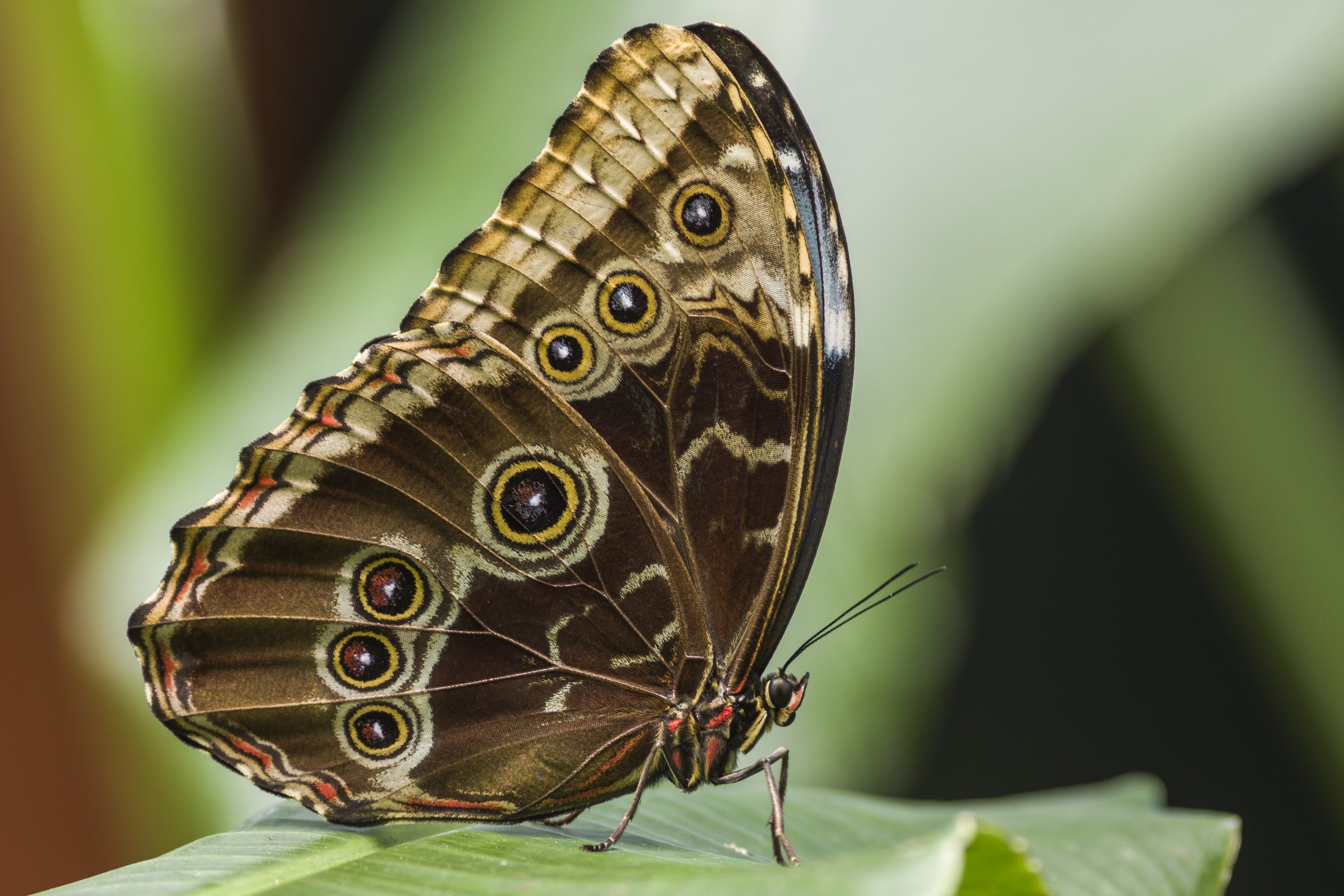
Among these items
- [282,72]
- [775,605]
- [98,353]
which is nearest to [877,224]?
[775,605]

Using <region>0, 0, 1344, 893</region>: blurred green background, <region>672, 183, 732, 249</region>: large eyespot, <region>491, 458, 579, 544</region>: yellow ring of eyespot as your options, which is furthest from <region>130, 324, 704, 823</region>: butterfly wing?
<region>0, 0, 1344, 893</region>: blurred green background

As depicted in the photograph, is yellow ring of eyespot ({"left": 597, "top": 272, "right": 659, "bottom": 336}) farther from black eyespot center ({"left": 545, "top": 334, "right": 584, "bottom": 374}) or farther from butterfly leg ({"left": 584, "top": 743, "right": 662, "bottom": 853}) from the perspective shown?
butterfly leg ({"left": 584, "top": 743, "right": 662, "bottom": 853})

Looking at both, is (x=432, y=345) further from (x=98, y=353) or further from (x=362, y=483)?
(x=98, y=353)

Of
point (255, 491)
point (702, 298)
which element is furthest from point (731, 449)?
point (255, 491)

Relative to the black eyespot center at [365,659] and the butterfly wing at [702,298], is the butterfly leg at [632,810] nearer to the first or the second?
the butterfly wing at [702,298]

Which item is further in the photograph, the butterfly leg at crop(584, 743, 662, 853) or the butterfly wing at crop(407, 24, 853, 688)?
the butterfly wing at crop(407, 24, 853, 688)

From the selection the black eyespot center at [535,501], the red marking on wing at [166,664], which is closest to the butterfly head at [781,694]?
the black eyespot center at [535,501]
